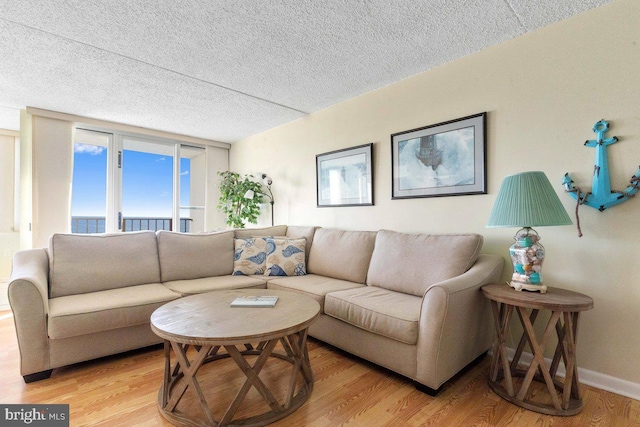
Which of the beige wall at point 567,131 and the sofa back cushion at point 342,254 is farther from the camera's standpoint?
the sofa back cushion at point 342,254

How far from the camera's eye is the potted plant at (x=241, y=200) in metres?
4.21

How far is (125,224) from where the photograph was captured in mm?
4293

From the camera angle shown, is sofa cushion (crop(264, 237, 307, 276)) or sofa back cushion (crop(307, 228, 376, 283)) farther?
sofa cushion (crop(264, 237, 307, 276))

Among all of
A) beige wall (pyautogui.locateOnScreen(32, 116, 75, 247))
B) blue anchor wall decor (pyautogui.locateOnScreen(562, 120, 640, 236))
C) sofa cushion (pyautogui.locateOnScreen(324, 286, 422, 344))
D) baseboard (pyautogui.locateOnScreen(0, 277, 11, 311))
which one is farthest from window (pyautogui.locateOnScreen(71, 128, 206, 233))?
blue anchor wall decor (pyautogui.locateOnScreen(562, 120, 640, 236))

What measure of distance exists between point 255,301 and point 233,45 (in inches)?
69.2

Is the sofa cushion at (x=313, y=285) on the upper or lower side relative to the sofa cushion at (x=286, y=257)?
lower

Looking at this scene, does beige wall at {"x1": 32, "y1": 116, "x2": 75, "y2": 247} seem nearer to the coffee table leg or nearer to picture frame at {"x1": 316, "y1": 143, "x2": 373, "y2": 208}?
picture frame at {"x1": 316, "y1": 143, "x2": 373, "y2": 208}

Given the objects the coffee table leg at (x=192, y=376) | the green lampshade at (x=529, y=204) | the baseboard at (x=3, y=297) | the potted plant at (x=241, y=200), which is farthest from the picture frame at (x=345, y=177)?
the baseboard at (x=3, y=297)

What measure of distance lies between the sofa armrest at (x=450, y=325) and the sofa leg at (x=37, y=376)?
2.26m

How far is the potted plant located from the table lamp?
3.10 meters

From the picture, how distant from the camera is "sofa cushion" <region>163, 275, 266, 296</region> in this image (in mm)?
2496

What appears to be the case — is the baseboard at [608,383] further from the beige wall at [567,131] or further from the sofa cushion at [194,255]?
the sofa cushion at [194,255]

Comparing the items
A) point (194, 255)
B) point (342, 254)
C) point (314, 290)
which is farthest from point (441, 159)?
point (194, 255)

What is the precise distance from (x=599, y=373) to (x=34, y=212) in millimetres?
5151
